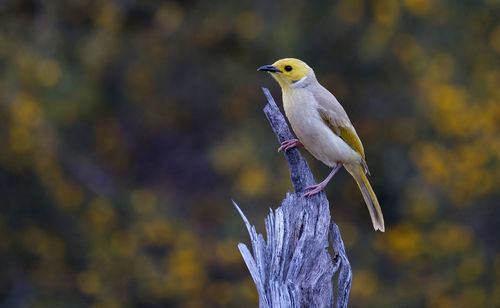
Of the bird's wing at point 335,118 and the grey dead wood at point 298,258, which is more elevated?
the bird's wing at point 335,118

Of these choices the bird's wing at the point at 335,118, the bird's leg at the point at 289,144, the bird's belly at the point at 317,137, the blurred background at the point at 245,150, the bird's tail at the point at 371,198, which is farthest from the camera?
the blurred background at the point at 245,150

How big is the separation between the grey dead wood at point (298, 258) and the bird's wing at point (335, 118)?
895mm

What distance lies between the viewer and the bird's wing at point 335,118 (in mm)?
5660

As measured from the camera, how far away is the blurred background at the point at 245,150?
970 centimetres

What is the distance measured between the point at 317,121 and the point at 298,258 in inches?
52.2

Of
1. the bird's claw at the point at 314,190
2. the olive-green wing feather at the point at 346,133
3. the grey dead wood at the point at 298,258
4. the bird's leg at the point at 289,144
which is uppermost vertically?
the olive-green wing feather at the point at 346,133

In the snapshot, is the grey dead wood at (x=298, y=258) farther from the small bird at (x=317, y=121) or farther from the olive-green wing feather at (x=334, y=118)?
the olive-green wing feather at (x=334, y=118)

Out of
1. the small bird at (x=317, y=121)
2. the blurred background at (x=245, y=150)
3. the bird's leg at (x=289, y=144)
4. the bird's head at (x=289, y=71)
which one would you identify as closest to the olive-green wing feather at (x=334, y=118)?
the small bird at (x=317, y=121)

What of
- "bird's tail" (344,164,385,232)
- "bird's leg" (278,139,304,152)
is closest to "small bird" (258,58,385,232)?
"bird's tail" (344,164,385,232)

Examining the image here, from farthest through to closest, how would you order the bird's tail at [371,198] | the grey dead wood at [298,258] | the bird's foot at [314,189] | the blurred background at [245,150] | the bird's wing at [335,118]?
1. the blurred background at [245,150]
2. the bird's tail at [371,198]
3. the bird's wing at [335,118]
4. the bird's foot at [314,189]
5. the grey dead wood at [298,258]

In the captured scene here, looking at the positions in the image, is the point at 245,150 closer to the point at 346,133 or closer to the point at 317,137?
the point at 346,133

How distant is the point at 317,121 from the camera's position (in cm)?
559

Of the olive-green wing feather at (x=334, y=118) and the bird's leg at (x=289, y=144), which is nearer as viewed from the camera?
the bird's leg at (x=289, y=144)

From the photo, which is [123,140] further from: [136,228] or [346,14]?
[346,14]
